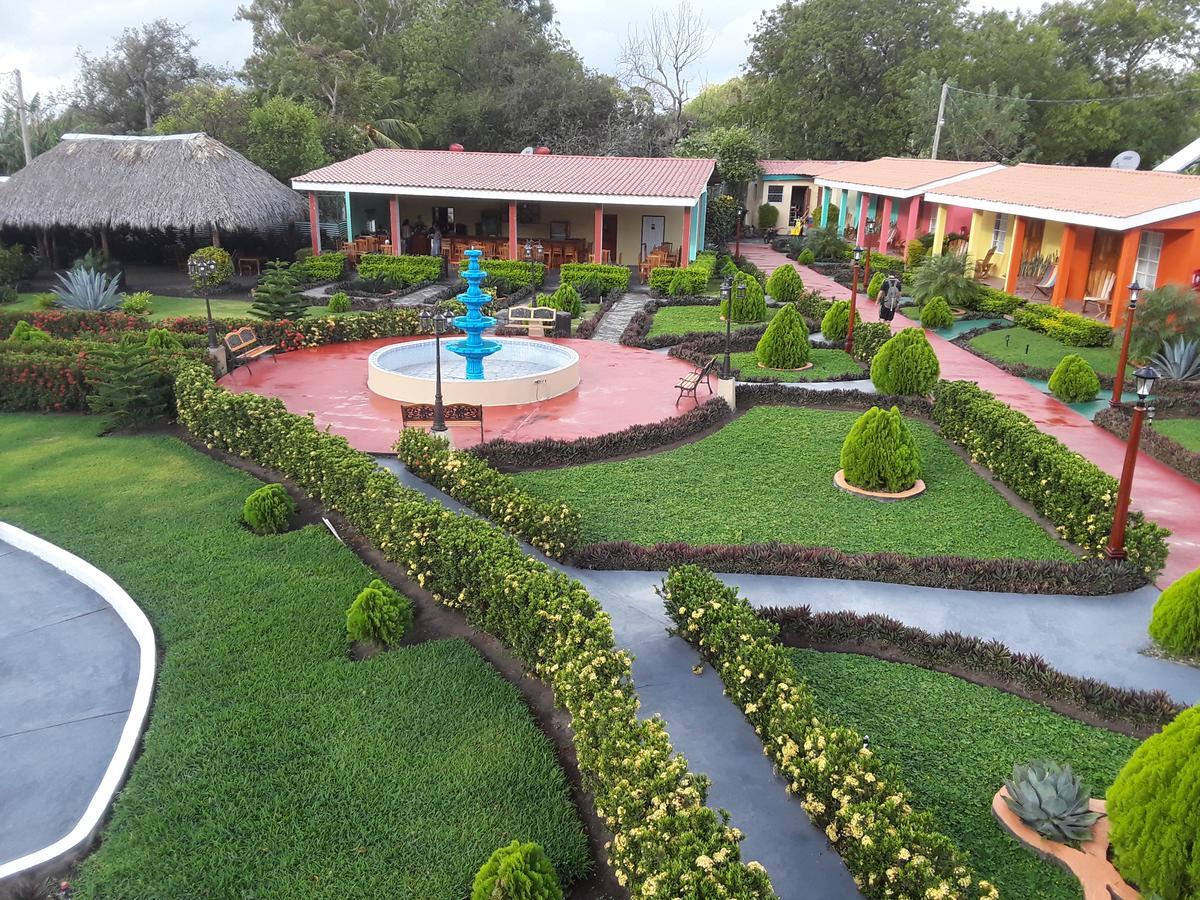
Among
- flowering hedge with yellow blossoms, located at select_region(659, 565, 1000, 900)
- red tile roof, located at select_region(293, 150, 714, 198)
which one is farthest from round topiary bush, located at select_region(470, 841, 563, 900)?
red tile roof, located at select_region(293, 150, 714, 198)

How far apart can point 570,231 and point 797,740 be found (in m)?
28.9

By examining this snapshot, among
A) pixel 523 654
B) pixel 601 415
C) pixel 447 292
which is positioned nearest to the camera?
pixel 523 654

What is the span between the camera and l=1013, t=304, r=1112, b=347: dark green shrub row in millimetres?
19828

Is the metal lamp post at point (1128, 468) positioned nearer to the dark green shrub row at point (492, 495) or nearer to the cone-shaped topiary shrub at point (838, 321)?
the dark green shrub row at point (492, 495)

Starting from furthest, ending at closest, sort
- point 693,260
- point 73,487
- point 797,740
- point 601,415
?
point 693,260 < point 601,415 < point 73,487 < point 797,740

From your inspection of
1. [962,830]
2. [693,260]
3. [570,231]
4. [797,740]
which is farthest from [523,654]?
[570,231]

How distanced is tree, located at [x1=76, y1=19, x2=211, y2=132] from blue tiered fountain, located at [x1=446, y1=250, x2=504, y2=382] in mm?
37599

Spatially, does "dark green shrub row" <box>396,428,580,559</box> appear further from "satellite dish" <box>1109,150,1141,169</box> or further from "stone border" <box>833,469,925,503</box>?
"satellite dish" <box>1109,150,1141,169</box>

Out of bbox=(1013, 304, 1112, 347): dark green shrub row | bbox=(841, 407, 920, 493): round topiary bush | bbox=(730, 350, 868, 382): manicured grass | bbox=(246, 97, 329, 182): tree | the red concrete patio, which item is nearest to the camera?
bbox=(841, 407, 920, 493): round topiary bush

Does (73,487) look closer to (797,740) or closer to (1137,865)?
(797,740)

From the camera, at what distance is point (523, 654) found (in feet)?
24.0

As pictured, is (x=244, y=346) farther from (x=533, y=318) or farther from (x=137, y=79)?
(x=137, y=79)

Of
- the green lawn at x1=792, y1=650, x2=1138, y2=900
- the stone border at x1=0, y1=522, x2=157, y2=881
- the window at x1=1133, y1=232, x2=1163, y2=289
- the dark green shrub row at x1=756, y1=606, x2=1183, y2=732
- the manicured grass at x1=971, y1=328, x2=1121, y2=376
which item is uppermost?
the window at x1=1133, y1=232, x2=1163, y2=289

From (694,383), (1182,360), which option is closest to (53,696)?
(694,383)
